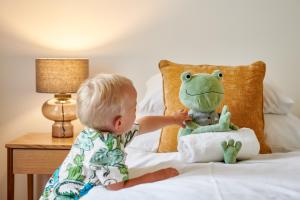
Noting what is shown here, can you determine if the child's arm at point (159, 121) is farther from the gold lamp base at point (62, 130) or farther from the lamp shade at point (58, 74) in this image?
the gold lamp base at point (62, 130)

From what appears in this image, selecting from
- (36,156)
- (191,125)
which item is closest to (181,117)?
(191,125)

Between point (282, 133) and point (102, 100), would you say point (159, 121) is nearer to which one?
point (102, 100)

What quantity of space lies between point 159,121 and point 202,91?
0.70 ft

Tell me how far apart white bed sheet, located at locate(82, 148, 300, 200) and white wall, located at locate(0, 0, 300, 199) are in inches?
37.0

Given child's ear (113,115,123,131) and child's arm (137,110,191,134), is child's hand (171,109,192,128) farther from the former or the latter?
child's ear (113,115,123,131)

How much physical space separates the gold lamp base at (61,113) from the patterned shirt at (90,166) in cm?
91

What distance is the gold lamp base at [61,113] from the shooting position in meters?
2.36

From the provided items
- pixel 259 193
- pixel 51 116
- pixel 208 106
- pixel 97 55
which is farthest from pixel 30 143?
pixel 259 193

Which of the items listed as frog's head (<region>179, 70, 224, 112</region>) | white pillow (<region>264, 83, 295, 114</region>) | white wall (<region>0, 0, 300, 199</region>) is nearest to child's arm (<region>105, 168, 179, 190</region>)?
frog's head (<region>179, 70, 224, 112</region>)

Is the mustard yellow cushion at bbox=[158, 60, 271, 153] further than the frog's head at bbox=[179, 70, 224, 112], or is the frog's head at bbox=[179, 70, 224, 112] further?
the mustard yellow cushion at bbox=[158, 60, 271, 153]

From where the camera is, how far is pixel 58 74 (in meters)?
2.23

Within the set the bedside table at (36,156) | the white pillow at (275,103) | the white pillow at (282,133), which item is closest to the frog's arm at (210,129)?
the white pillow at (282,133)

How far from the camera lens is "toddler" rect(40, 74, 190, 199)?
54.1 inches

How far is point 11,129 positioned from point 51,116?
0.41 meters
